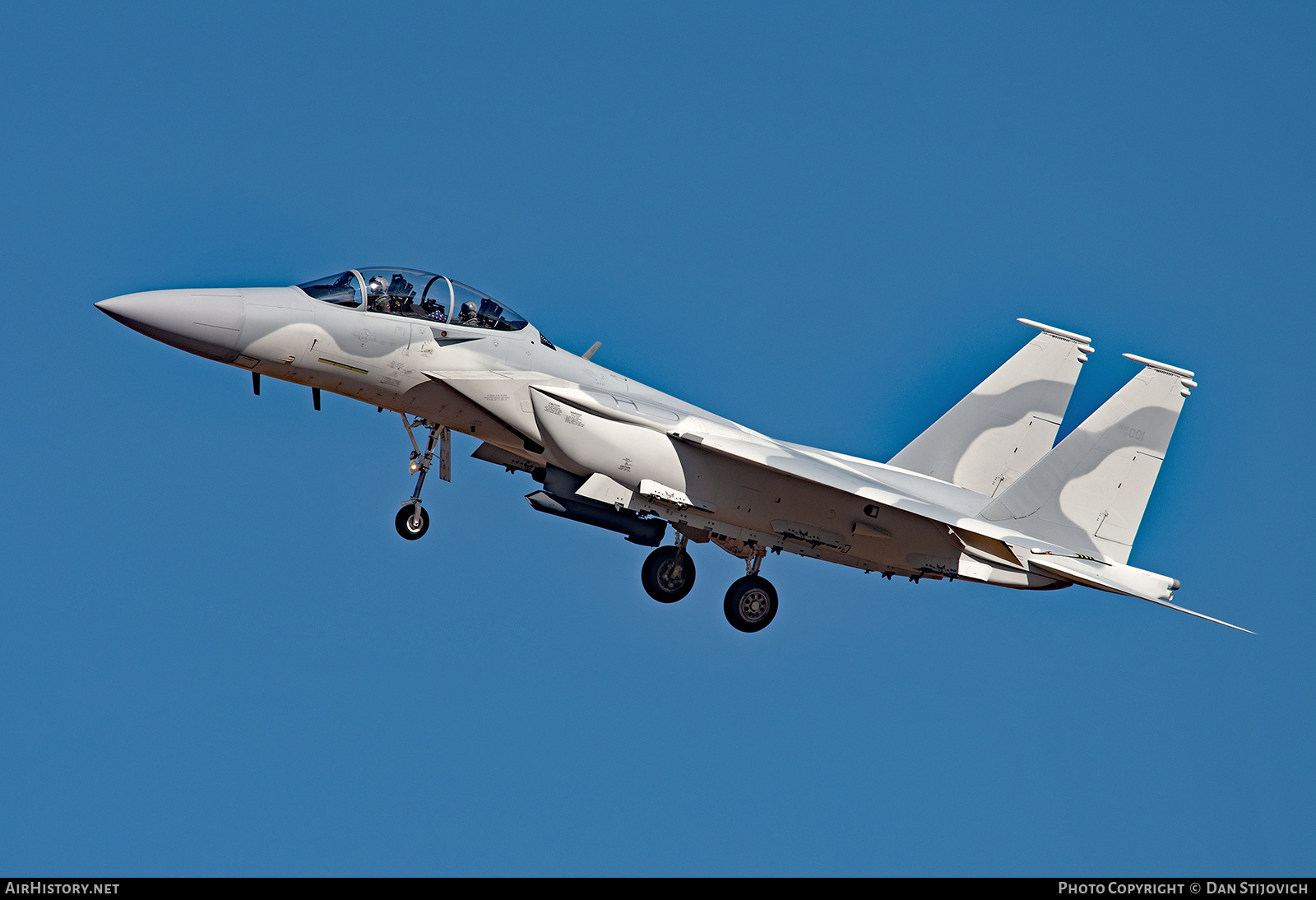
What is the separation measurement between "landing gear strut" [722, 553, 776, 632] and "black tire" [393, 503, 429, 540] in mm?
3962

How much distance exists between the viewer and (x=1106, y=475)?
19078 mm

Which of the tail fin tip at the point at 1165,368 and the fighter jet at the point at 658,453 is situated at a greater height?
the tail fin tip at the point at 1165,368

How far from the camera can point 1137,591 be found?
1731 cm

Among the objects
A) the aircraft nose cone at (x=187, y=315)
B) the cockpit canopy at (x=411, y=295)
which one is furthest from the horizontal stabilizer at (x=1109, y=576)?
the aircraft nose cone at (x=187, y=315)

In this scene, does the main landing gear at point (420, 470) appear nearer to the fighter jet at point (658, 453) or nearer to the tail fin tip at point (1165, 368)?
the fighter jet at point (658, 453)

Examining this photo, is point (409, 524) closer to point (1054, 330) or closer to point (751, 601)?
point (751, 601)

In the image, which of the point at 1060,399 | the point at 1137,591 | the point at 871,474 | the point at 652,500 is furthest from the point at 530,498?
the point at 1060,399

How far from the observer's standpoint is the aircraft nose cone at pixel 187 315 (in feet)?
50.5

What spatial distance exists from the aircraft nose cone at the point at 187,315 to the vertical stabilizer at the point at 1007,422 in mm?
9299

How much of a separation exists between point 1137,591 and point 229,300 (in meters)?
10.8

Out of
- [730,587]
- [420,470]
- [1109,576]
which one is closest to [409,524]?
→ [420,470]

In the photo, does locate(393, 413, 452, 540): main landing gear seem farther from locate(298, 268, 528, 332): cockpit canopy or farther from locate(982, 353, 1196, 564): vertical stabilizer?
locate(982, 353, 1196, 564): vertical stabilizer

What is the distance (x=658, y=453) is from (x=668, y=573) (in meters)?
1.94
